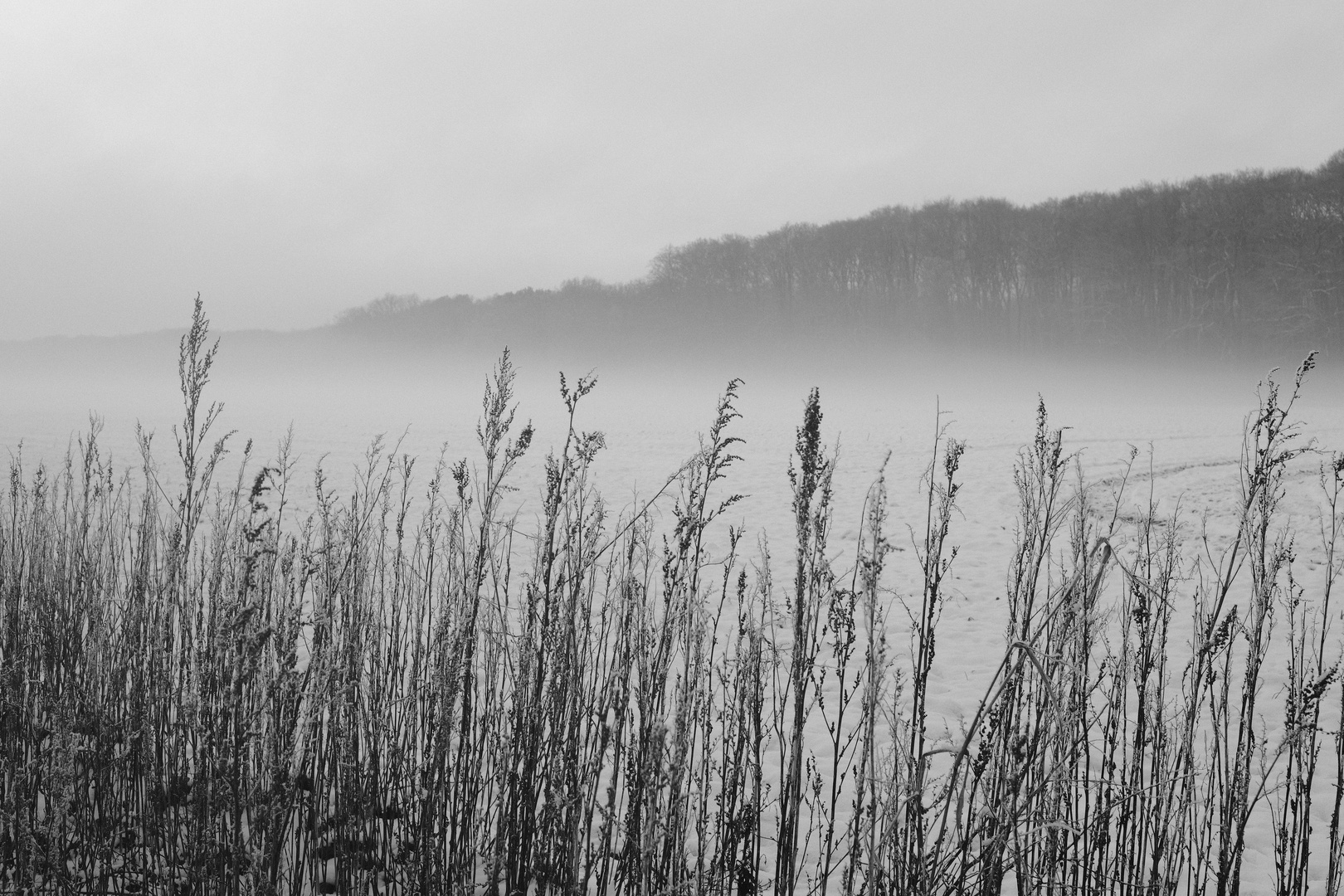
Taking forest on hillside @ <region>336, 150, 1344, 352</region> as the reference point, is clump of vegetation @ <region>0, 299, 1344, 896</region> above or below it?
below

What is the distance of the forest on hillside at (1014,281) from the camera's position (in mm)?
42281

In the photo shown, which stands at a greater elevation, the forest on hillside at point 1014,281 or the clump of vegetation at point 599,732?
the forest on hillside at point 1014,281

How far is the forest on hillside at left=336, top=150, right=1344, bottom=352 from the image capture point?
42281mm

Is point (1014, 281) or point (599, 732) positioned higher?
point (1014, 281)

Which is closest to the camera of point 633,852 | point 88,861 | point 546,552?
point 546,552

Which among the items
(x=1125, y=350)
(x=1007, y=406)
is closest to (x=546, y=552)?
(x=1007, y=406)

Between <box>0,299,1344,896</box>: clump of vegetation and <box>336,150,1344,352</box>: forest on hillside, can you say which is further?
<box>336,150,1344,352</box>: forest on hillside

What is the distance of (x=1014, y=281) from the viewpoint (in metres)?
48.2

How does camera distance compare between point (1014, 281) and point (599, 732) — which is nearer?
point (599, 732)

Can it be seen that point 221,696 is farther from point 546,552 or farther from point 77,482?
point 77,482

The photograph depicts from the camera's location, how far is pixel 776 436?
19516 mm

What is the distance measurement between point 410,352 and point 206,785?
61.4 m

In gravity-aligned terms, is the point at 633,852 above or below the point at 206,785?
below

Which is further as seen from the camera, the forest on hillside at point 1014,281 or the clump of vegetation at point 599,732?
the forest on hillside at point 1014,281
